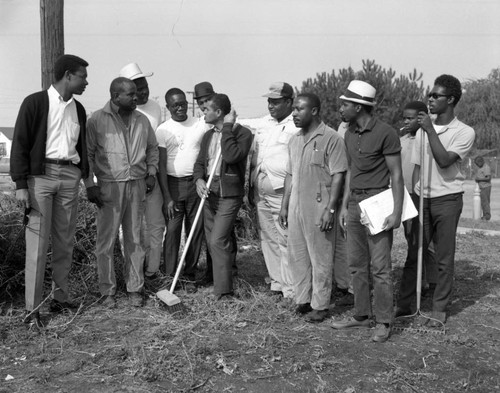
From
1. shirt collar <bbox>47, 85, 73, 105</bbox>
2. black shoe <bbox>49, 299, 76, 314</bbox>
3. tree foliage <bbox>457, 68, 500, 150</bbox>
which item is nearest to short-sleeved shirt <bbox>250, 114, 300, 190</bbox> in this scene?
shirt collar <bbox>47, 85, 73, 105</bbox>

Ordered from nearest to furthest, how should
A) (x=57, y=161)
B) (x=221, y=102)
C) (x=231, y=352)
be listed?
(x=231, y=352) < (x=57, y=161) < (x=221, y=102)

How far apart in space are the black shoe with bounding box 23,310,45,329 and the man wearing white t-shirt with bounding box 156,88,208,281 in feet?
5.69

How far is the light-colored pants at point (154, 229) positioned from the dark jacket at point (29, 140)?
4.76 ft

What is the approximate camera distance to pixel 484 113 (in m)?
52.3

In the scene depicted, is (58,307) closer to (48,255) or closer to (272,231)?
(48,255)

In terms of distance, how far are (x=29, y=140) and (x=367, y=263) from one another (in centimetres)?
307

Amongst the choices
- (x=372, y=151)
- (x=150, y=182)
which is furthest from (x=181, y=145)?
(x=372, y=151)

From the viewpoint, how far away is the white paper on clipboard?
196 inches

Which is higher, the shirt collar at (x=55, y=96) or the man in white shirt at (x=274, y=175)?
the shirt collar at (x=55, y=96)

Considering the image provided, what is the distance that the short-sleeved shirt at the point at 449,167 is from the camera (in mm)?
5504

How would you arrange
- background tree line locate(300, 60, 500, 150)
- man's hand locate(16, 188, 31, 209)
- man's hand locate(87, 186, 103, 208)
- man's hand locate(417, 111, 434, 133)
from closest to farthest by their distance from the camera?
1. man's hand locate(16, 188, 31, 209)
2. man's hand locate(417, 111, 434, 133)
3. man's hand locate(87, 186, 103, 208)
4. background tree line locate(300, 60, 500, 150)

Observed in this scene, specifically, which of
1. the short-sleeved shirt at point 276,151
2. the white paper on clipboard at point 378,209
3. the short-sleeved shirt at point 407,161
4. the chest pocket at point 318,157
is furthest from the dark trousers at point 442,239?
the short-sleeved shirt at point 276,151

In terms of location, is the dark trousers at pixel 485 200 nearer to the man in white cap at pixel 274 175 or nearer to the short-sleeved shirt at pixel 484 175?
the short-sleeved shirt at pixel 484 175

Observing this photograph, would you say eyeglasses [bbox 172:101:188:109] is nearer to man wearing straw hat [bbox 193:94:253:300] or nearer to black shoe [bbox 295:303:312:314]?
man wearing straw hat [bbox 193:94:253:300]
